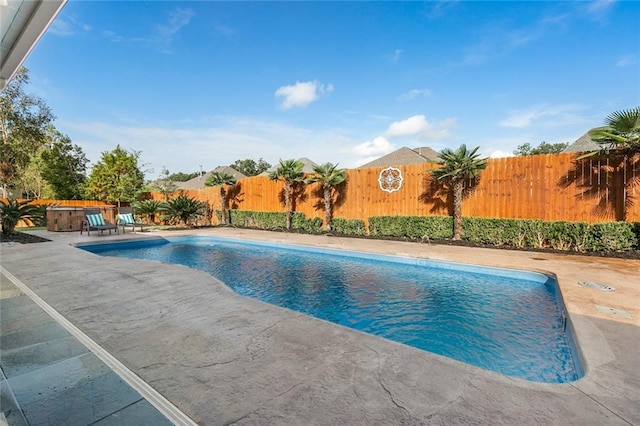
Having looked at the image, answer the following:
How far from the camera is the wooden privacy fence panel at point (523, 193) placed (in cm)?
714

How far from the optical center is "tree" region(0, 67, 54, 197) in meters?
15.5

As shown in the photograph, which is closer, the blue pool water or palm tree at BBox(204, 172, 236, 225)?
the blue pool water

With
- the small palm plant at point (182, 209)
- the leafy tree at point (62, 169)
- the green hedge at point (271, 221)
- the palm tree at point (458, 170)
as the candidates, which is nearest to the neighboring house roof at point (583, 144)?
the palm tree at point (458, 170)

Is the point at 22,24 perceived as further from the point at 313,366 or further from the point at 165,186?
the point at 165,186

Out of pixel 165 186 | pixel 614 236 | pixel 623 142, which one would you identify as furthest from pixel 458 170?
pixel 165 186

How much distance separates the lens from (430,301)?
4.83 metres

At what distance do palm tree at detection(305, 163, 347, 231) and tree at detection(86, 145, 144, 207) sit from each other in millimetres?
13633

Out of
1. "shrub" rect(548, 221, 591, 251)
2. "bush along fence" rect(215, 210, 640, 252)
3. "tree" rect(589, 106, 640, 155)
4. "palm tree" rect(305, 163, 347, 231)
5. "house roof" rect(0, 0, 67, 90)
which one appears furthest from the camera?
"palm tree" rect(305, 163, 347, 231)

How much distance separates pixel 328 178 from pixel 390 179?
2.26m

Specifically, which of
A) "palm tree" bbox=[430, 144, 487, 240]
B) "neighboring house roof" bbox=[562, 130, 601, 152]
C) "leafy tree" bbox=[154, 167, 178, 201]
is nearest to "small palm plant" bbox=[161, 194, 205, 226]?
"leafy tree" bbox=[154, 167, 178, 201]

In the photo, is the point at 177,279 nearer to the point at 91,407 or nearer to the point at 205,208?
the point at 91,407

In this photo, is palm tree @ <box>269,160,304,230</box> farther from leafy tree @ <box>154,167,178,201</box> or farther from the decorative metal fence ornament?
leafy tree @ <box>154,167,178,201</box>

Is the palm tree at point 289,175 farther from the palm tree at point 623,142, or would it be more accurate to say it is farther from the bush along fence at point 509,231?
the palm tree at point 623,142

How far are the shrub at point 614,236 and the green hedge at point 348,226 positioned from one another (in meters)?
6.29
